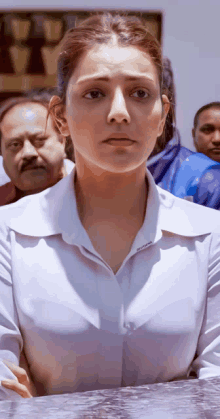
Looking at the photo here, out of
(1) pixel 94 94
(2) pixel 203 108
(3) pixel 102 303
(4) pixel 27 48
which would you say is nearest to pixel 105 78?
(1) pixel 94 94

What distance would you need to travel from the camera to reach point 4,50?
1917 mm

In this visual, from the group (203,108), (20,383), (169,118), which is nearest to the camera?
(20,383)

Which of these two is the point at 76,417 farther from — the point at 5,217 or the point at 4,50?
the point at 4,50

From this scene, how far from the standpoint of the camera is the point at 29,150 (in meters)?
1.22

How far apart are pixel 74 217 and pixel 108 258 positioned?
2.5 inches

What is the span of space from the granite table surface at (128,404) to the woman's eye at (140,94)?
1.03ft

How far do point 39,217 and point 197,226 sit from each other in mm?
188

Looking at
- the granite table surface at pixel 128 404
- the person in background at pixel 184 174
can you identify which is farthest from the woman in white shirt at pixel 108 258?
the person in background at pixel 184 174

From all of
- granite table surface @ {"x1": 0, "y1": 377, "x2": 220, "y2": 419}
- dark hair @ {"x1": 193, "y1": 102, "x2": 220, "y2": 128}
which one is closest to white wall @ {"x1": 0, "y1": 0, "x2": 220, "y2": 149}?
dark hair @ {"x1": 193, "y1": 102, "x2": 220, "y2": 128}

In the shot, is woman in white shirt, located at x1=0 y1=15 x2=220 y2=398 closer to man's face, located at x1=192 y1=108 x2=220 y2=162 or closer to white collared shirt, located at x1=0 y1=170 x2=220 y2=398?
white collared shirt, located at x1=0 y1=170 x2=220 y2=398

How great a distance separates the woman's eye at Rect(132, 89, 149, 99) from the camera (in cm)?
65

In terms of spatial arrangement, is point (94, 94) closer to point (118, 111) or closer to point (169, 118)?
point (118, 111)

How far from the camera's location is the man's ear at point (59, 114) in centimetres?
70

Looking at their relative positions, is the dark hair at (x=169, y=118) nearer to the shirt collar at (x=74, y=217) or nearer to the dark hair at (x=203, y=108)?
the shirt collar at (x=74, y=217)
